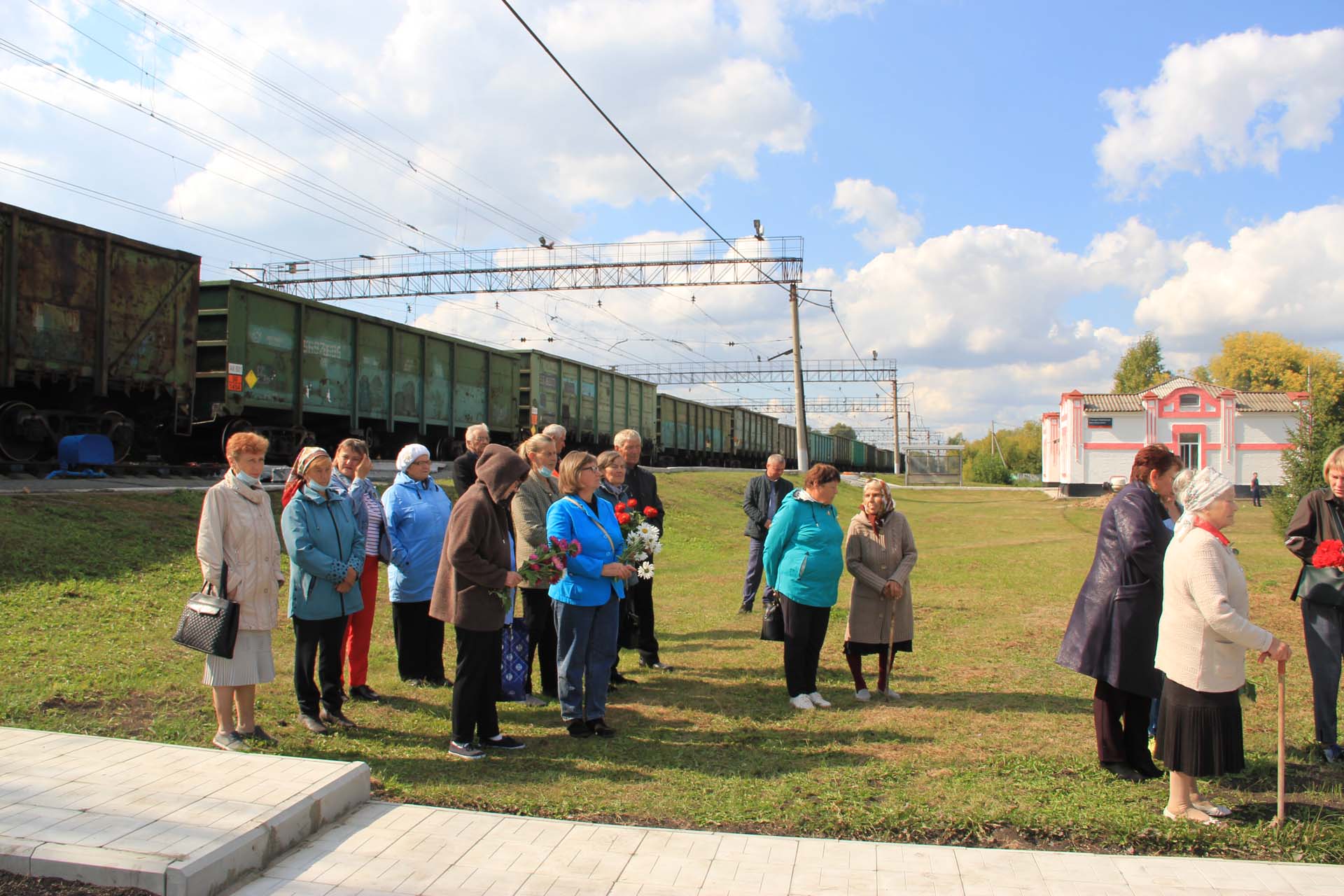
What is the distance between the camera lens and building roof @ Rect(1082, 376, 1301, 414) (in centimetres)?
4084

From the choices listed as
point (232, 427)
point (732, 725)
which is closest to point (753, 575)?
point (732, 725)

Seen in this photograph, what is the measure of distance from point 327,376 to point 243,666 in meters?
13.6

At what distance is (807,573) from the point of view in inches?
234

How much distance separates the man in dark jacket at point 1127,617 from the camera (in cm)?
446

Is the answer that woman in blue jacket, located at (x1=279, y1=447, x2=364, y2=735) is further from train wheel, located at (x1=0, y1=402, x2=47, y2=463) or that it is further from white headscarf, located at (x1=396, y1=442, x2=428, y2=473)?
train wheel, located at (x1=0, y1=402, x2=47, y2=463)

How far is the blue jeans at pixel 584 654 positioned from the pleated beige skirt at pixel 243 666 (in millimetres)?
1581

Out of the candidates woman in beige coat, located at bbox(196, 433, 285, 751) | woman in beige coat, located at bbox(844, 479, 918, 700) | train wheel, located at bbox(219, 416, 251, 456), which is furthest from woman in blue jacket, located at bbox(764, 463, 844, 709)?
train wheel, located at bbox(219, 416, 251, 456)

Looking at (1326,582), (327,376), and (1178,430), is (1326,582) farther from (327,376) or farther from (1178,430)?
(1178,430)

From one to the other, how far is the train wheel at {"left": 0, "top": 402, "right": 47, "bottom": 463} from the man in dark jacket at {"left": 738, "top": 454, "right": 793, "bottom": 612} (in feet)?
32.3

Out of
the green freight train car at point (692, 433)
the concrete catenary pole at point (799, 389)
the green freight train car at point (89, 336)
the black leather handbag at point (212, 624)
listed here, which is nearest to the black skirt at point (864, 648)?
the black leather handbag at point (212, 624)

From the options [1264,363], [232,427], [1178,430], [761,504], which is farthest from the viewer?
[1264,363]

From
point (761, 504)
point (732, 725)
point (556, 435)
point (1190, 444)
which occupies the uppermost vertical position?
point (1190, 444)

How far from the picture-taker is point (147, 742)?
184 inches

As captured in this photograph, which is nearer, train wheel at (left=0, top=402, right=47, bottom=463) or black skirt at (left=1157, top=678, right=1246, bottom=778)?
black skirt at (left=1157, top=678, right=1246, bottom=778)
